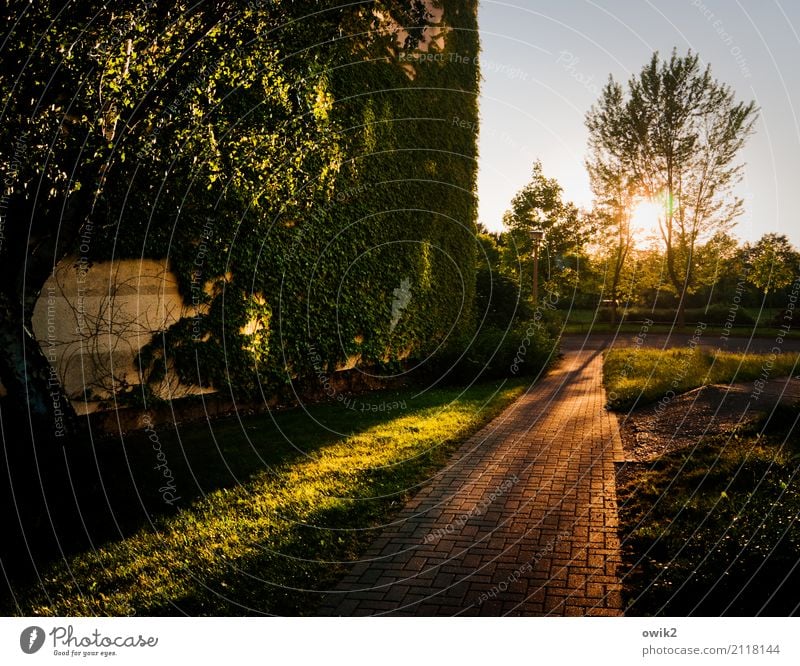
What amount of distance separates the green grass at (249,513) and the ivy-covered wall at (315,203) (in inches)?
79.3

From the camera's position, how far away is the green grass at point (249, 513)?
15.0 feet

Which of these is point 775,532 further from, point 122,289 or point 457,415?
point 122,289

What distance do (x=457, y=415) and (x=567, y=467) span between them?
367cm

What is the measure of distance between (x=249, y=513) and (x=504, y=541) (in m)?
2.76

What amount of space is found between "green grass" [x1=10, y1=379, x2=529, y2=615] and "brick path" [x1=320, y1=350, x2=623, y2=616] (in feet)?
1.11

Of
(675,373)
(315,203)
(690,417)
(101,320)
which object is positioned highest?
(315,203)

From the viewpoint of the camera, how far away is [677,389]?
12.1m

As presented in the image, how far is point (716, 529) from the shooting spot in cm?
510

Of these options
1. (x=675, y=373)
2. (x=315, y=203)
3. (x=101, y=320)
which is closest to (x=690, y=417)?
(x=675, y=373)

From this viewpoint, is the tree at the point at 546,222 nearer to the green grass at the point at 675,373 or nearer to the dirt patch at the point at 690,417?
the green grass at the point at 675,373

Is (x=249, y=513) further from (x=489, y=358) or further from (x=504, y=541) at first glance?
(x=489, y=358)

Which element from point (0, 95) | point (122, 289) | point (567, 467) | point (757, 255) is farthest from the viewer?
point (757, 255)

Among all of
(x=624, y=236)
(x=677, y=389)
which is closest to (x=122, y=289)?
(x=677, y=389)

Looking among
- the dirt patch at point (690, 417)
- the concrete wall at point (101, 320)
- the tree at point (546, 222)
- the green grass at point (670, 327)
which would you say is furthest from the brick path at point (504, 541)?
the tree at point (546, 222)
